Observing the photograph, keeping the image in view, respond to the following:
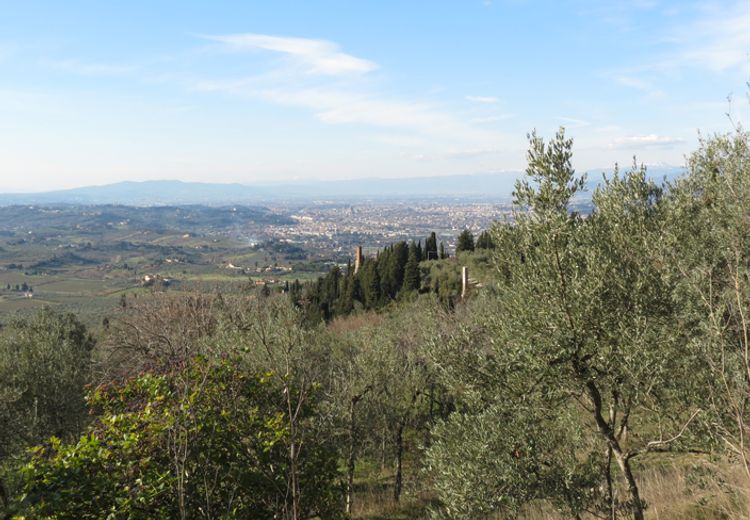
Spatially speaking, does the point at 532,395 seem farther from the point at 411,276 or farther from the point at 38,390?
the point at 411,276

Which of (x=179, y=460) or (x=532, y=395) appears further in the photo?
(x=532, y=395)

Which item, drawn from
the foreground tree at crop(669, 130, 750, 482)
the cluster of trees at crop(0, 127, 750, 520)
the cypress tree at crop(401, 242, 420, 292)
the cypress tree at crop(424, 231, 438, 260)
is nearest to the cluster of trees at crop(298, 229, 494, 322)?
the cypress tree at crop(401, 242, 420, 292)

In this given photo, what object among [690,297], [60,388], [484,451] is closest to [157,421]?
[484,451]

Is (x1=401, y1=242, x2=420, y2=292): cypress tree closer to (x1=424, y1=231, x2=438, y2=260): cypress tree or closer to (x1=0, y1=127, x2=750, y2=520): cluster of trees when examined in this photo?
(x1=424, y1=231, x2=438, y2=260): cypress tree

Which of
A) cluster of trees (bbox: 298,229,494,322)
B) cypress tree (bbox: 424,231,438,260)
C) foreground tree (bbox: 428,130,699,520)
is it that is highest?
foreground tree (bbox: 428,130,699,520)

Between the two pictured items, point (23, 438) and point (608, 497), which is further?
point (23, 438)

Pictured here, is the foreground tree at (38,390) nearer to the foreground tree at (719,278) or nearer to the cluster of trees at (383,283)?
the foreground tree at (719,278)

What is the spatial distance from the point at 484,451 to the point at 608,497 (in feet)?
9.50

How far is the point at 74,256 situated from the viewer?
19638 centimetres

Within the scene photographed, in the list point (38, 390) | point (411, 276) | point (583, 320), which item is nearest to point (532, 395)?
point (583, 320)

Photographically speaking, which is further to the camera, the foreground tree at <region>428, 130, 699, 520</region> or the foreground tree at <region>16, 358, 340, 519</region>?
the foreground tree at <region>428, 130, 699, 520</region>

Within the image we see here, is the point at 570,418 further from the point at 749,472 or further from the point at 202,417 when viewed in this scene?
the point at 202,417

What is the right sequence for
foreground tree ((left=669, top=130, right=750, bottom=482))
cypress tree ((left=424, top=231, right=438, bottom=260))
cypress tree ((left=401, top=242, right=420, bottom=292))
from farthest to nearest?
cypress tree ((left=424, top=231, right=438, bottom=260))
cypress tree ((left=401, top=242, right=420, bottom=292))
foreground tree ((left=669, top=130, right=750, bottom=482))

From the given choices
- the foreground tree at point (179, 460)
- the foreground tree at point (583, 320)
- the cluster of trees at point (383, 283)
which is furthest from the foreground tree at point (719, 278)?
the cluster of trees at point (383, 283)
